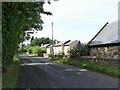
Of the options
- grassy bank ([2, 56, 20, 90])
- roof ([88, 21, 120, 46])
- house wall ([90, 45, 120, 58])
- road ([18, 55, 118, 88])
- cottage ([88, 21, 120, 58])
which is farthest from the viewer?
roof ([88, 21, 120, 46])

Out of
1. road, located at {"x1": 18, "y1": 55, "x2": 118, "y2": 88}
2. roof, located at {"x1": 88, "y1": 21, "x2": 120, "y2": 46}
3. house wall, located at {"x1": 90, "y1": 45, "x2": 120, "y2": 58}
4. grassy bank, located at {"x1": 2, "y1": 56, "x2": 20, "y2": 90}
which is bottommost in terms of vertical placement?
road, located at {"x1": 18, "y1": 55, "x2": 118, "y2": 88}

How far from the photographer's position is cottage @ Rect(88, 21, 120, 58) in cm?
3973

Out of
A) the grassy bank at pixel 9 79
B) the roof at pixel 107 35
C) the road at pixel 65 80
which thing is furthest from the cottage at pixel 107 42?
the grassy bank at pixel 9 79

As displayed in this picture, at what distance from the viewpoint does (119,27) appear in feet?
147

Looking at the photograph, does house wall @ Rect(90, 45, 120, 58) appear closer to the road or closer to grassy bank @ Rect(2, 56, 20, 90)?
the road

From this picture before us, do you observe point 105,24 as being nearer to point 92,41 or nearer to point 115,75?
point 92,41

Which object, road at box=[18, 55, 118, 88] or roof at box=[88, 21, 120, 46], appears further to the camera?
roof at box=[88, 21, 120, 46]

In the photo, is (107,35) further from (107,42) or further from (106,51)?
(106,51)

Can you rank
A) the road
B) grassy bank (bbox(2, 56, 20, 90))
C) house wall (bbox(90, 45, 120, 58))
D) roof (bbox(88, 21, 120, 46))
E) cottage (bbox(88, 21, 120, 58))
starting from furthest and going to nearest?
1. roof (bbox(88, 21, 120, 46))
2. cottage (bbox(88, 21, 120, 58))
3. house wall (bbox(90, 45, 120, 58))
4. the road
5. grassy bank (bbox(2, 56, 20, 90))

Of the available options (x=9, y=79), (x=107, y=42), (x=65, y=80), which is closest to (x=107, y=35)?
(x=107, y=42)

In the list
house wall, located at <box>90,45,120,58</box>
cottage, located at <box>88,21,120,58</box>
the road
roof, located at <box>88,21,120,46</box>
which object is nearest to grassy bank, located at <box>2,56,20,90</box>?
the road

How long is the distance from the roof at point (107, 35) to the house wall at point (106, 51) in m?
0.70

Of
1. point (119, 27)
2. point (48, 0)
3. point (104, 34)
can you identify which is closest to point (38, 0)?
point (48, 0)

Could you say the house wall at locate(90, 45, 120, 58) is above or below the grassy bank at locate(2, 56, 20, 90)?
above
